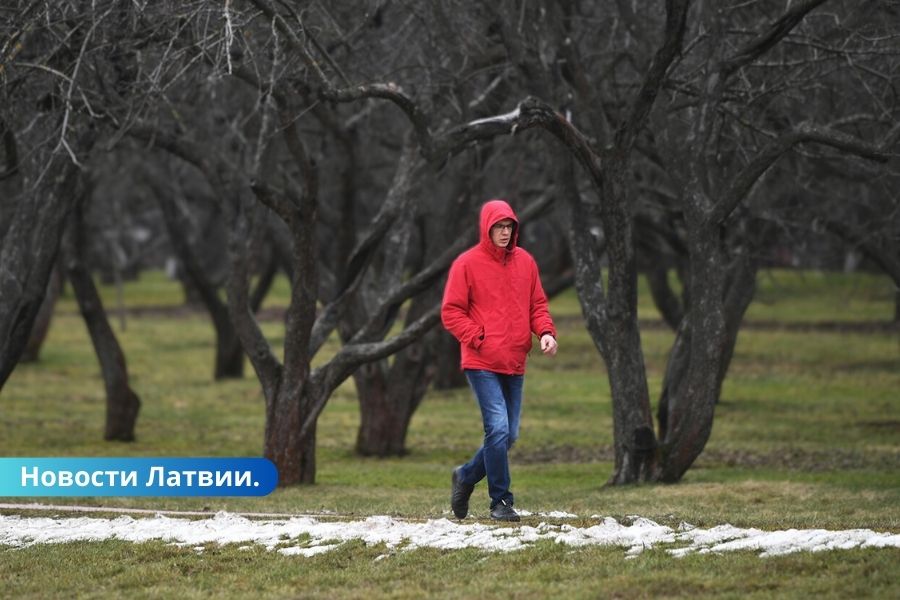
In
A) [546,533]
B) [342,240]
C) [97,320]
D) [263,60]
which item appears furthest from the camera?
[97,320]

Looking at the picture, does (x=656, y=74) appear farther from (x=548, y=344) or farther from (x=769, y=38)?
(x=548, y=344)

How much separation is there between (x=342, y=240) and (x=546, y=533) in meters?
9.77

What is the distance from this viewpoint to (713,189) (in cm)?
1560

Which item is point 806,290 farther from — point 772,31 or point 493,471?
point 493,471

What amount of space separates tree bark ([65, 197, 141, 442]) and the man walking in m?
12.2

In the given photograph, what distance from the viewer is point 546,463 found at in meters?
18.9

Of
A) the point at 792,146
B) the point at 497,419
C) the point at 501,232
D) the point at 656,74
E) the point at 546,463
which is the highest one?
the point at 656,74

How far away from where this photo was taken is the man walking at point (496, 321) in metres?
9.55

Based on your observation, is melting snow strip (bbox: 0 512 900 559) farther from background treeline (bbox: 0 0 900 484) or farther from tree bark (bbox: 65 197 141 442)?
tree bark (bbox: 65 197 141 442)

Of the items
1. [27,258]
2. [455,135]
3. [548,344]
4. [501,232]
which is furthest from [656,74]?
[27,258]

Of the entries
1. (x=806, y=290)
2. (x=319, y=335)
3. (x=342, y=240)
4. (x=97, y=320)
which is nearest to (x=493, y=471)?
(x=319, y=335)

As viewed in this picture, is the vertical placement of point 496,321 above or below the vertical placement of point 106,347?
above

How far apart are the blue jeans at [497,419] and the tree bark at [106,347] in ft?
39.3

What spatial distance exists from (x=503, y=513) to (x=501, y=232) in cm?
174
